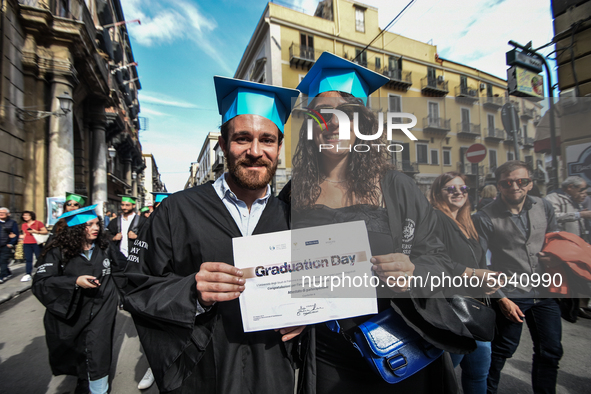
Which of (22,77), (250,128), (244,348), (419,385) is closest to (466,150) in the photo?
(250,128)

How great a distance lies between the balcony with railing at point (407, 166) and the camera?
124 cm

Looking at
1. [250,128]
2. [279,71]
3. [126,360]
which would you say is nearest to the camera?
[250,128]

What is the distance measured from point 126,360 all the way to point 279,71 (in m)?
21.3

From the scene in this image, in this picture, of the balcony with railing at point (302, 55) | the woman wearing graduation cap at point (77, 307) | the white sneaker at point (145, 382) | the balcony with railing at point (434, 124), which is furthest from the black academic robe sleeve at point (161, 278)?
the balcony with railing at point (302, 55)

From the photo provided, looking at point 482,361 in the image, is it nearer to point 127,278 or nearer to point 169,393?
point 169,393

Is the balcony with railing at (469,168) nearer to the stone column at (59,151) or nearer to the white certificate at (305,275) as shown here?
the white certificate at (305,275)

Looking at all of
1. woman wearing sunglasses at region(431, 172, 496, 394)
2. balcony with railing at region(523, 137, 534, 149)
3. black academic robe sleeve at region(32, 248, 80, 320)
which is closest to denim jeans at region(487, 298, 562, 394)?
woman wearing sunglasses at region(431, 172, 496, 394)

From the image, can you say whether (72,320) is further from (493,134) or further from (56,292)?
(493,134)

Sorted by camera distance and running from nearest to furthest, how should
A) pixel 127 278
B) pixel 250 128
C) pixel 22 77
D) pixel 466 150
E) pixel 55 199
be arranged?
1. pixel 466 150
2. pixel 127 278
3. pixel 250 128
4. pixel 55 199
5. pixel 22 77

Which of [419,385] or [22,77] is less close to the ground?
[22,77]

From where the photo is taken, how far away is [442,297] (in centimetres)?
129

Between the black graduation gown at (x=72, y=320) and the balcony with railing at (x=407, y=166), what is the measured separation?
9.38 ft

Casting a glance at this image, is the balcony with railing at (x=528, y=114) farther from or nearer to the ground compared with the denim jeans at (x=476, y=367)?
farther from the ground

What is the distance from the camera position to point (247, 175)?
1.49 m
